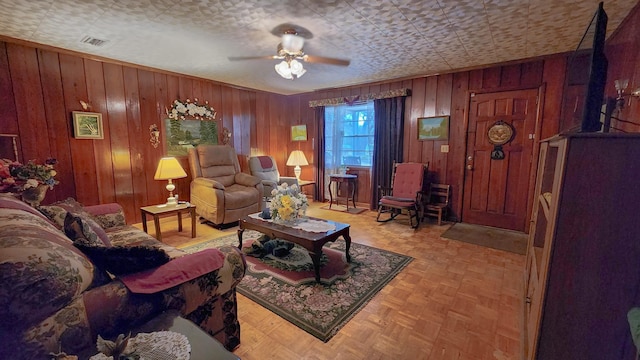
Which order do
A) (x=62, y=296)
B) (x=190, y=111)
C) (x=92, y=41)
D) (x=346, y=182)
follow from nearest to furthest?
(x=62, y=296), (x=92, y=41), (x=190, y=111), (x=346, y=182)

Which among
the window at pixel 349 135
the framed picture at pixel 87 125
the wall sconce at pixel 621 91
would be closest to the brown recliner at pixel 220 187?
the framed picture at pixel 87 125

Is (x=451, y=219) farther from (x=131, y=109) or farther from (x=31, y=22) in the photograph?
(x=31, y=22)

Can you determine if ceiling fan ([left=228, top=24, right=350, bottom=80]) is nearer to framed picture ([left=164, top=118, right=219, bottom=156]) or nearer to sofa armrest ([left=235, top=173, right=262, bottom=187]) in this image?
sofa armrest ([left=235, top=173, right=262, bottom=187])

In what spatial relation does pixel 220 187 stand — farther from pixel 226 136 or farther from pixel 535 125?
pixel 535 125

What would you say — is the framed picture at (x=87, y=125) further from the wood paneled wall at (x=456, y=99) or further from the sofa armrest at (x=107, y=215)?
the wood paneled wall at (x=456, y=99)

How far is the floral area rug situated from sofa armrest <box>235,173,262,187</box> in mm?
1359

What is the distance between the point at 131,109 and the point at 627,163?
15.6 ft

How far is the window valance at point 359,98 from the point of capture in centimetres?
430

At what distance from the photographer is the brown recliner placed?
3678mm

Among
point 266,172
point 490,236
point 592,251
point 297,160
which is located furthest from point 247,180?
point 592,251

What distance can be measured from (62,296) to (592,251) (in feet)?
6.36

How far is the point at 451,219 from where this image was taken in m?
4.12

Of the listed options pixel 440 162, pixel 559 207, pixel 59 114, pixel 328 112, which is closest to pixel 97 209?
pixel 59 114

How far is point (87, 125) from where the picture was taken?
3336 millimetres
